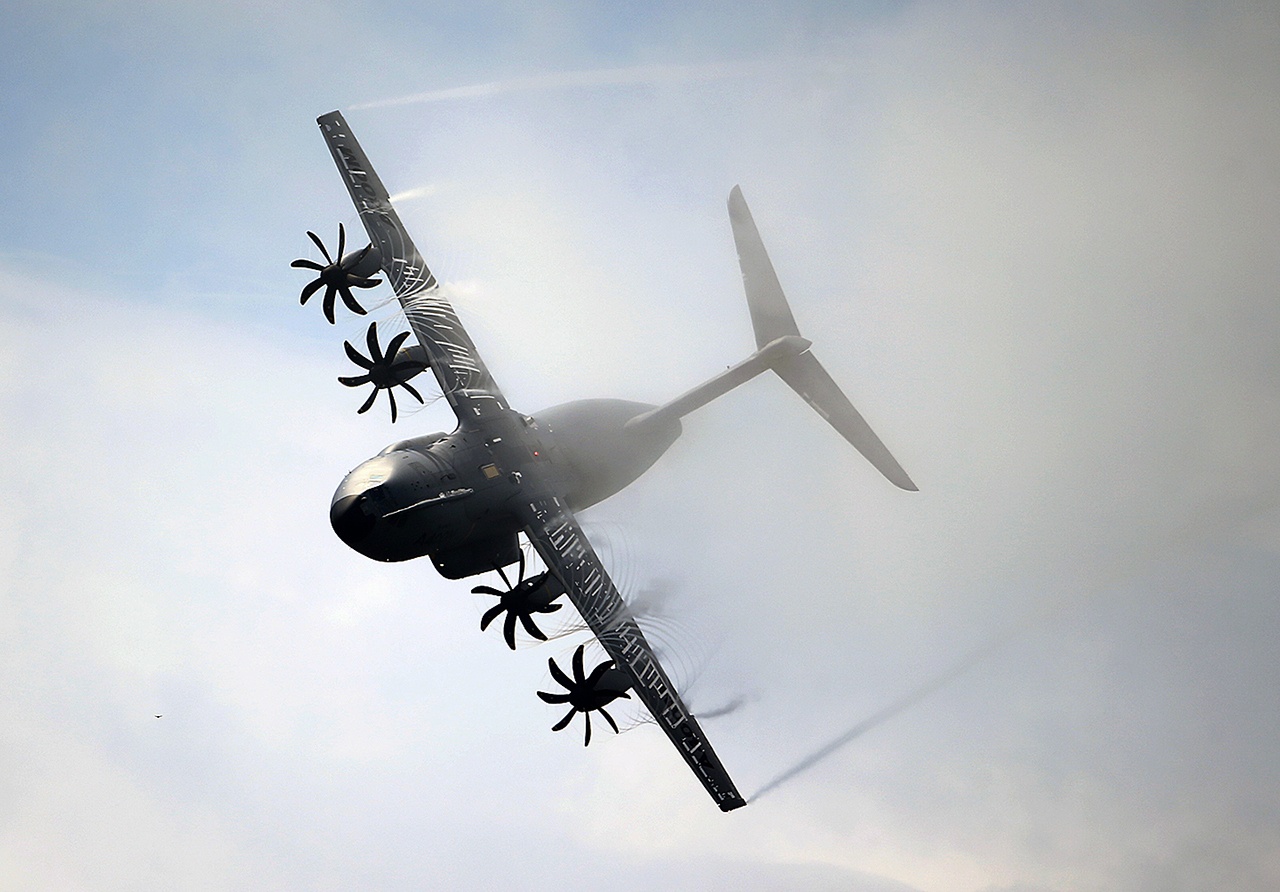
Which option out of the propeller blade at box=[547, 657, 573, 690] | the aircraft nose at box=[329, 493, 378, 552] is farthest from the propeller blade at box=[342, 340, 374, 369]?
the propeller blade at box=[547, 657, 573, 690]

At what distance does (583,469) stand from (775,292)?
1236 centimetres

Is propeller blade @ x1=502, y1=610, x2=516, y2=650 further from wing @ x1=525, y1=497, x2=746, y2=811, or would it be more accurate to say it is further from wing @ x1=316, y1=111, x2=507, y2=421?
wing @ x1=316, y1=111, x2=507, y2=421

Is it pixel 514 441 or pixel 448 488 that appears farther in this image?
pixel 514 441

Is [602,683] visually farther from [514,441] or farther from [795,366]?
[795,366]

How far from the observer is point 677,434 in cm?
4728

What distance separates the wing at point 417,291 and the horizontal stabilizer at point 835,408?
13647mm

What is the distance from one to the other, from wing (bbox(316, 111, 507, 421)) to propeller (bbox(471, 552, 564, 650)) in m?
7.42

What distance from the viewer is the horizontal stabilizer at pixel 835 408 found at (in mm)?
44625

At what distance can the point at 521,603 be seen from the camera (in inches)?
1615

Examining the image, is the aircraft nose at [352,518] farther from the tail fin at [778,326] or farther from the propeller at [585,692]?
the tail fin at [778,326]

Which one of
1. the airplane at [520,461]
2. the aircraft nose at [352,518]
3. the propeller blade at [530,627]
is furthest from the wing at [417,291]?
the propeller blade at [530,627]

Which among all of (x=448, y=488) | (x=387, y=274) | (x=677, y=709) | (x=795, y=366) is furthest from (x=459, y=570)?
(x=795, y=366)

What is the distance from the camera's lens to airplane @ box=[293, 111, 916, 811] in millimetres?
38688

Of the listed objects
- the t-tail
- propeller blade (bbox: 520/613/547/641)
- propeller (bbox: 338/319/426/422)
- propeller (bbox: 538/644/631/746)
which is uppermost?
propeller (bbox: 338/319/426/422)
